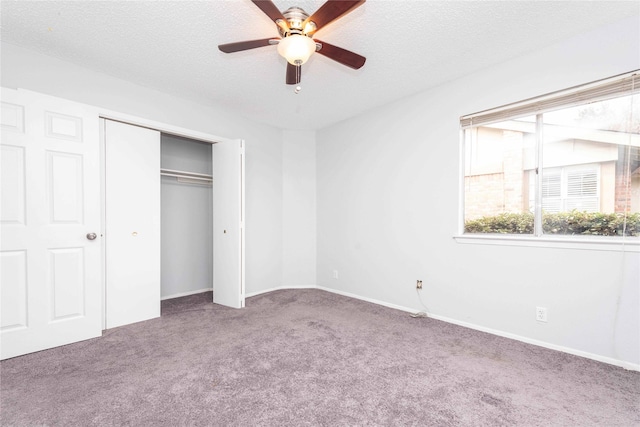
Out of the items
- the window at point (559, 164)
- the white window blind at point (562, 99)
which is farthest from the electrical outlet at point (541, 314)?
the white window blind at point (562, 99)

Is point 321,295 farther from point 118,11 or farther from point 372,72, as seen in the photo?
point 118,11

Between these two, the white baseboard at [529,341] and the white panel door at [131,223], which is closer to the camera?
the white baseboard at [529,341]

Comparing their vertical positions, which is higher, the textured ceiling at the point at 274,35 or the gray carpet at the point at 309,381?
the textured ceiling at the point at 274,35

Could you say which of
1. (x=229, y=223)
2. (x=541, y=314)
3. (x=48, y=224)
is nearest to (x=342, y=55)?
(x=229, y=223)

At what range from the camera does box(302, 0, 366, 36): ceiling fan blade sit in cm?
151

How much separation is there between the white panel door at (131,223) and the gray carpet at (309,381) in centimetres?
28

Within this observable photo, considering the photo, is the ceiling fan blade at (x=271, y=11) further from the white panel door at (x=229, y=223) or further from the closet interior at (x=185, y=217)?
the closet interior at (x=185, y=217)

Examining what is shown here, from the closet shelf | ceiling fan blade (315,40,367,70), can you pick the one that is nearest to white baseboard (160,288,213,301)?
the closet shelf

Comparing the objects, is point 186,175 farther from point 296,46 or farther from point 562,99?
point 562,99

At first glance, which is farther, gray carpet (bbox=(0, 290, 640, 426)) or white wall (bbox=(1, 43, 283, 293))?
white wall (bbox=(1, 43, 283, 293))

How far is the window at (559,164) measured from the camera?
84.2 inches

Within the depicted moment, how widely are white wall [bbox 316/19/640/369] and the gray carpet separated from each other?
26 centimetres

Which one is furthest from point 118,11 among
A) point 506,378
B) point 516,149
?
point 506,378

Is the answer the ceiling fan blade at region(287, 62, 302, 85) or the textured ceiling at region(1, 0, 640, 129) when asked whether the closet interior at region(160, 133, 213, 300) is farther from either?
the ceiling fan blade at region(287, 62, 302, 85)
